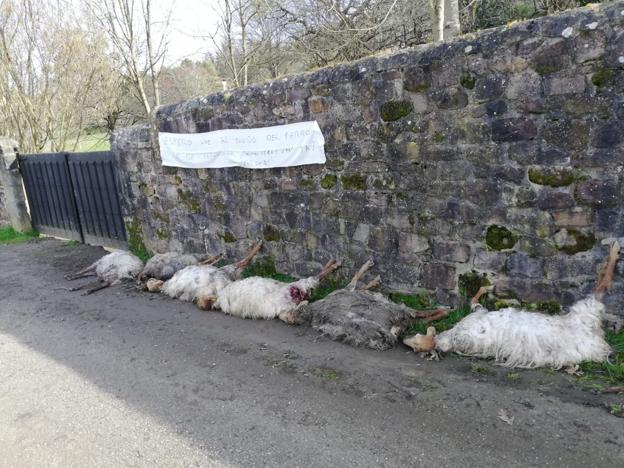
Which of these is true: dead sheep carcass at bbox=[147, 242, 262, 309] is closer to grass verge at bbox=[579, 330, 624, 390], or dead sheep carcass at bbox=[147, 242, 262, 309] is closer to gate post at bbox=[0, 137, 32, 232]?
grass verge at bbox=[579, 330, 624, 390]

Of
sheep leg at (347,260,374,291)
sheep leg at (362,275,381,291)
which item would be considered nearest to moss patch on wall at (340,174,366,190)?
sheep leg at (347,260,374,291)

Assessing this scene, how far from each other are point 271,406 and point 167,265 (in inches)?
146

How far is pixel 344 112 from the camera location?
517cm

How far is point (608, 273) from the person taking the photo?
3.81 meters

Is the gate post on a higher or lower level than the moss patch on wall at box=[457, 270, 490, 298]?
higher

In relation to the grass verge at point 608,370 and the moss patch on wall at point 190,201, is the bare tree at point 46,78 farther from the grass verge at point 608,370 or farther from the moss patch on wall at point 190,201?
the grass verge at point 608,370

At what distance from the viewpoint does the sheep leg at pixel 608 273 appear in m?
3.78

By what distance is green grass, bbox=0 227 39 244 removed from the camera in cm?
1061

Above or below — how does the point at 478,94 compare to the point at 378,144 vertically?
above

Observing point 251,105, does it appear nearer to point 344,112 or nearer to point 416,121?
point 344,112

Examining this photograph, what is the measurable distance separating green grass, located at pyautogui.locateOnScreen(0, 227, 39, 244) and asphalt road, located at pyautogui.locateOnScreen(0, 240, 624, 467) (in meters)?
6.25

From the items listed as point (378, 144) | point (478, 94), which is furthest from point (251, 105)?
point (478, 94)

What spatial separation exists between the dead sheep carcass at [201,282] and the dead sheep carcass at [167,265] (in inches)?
9.9

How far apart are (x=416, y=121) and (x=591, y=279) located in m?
2.05
